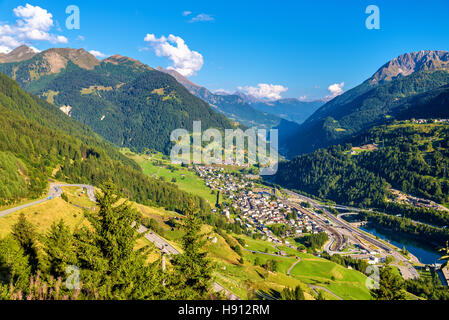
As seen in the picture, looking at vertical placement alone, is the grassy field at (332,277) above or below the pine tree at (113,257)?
below

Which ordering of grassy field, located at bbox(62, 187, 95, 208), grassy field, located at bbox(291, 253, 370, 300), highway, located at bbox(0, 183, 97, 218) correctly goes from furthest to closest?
grassy field, located at bbox(62, 187, 95, 208) → grassy field, located at bbox(291, 253, 370, 300) → highway, located at bbox(0, 183, 97, 218)

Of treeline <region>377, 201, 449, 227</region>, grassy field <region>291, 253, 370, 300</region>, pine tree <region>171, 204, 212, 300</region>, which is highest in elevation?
pine tree <region>171, 204, 212, 300</region>

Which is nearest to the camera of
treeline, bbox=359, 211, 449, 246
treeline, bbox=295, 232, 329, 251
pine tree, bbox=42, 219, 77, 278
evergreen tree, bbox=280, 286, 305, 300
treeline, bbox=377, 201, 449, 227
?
pine tree, bbox=42, 219, 77, 278

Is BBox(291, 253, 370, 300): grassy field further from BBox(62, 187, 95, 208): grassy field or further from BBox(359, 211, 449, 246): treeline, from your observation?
BBox(62, 187, 95, 208): grassy field

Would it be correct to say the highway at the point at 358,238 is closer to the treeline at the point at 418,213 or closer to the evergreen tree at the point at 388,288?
the treeline at the point at 418,213

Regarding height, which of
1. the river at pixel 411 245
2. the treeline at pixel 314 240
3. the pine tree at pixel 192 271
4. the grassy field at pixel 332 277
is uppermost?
the pine tree at pixel 192 271

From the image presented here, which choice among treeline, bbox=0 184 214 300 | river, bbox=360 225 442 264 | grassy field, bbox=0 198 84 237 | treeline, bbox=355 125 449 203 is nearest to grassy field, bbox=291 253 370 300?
river, bbox=360 225 442 264

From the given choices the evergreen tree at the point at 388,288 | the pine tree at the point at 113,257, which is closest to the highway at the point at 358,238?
the evergreen tree at the point at 388,288
